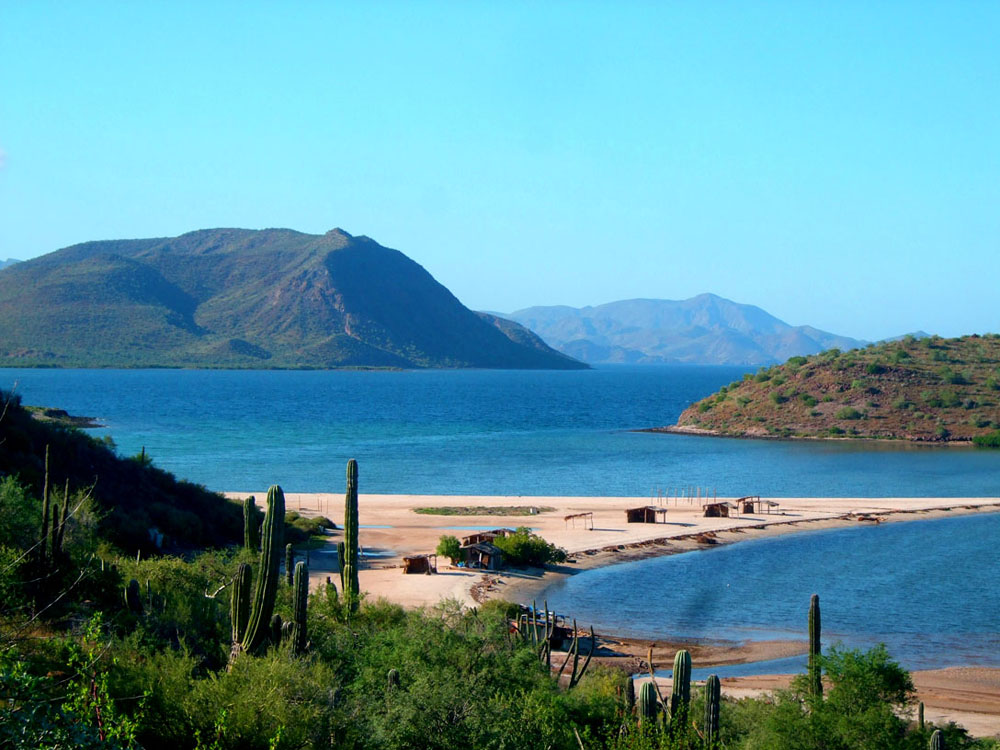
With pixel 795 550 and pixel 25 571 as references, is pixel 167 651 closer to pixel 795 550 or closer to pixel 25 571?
pixel 25 571

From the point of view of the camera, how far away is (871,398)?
368 feet

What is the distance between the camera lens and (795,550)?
45.0 meters

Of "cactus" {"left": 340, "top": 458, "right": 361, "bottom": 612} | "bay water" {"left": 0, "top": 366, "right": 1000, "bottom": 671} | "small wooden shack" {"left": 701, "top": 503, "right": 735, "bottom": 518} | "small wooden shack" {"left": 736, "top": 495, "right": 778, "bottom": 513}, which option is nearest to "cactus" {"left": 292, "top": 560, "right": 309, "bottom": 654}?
"cactus" {"left": 340, "top": 458, "right": 361, "bottom": 612}

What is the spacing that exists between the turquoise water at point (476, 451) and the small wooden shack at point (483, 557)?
19352mm

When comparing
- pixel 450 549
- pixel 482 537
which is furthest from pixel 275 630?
pixel 482 537

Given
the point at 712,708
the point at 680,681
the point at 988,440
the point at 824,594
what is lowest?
the point at 824,594

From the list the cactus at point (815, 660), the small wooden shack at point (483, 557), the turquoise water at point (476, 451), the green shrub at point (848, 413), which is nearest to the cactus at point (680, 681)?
the cactus at point (815, 660)

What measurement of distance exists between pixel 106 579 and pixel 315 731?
910 centimetres

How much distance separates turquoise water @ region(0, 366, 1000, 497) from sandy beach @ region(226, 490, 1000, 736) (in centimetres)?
562

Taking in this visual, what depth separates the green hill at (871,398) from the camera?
4131 inches

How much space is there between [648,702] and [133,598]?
9864 millimetres

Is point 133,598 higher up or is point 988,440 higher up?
point 988,440

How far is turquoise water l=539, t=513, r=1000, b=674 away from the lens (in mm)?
30234

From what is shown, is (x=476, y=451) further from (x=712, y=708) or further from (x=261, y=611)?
(x=712, y=708)
